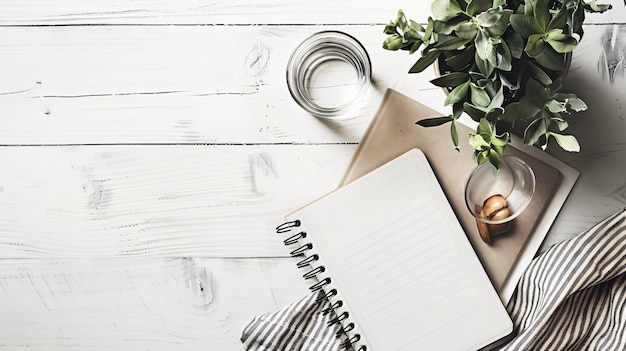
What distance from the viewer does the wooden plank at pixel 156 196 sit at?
84 centimetres

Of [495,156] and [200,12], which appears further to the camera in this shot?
[200,12]

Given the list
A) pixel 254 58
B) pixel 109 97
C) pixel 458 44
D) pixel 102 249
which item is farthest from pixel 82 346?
pixel 458 44

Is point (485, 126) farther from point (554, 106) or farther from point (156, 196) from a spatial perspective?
point (156, 196)

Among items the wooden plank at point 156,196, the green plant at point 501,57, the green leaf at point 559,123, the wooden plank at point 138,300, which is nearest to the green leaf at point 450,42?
the green plant at point 501,57

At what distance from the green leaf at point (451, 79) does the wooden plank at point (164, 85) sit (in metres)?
0.15

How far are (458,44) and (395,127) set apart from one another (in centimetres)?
20

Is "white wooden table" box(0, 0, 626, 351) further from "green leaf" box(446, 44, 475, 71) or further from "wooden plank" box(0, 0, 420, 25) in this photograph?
"green leaf" box(446, 44, 475, 71)

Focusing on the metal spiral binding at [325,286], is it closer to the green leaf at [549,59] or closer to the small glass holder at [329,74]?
the small glass holder at [329,74]

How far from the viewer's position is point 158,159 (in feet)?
2.79

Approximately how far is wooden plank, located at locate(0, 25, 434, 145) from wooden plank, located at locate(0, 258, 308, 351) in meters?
0.15

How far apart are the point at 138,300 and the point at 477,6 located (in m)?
0.52

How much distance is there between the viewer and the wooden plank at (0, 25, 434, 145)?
834 millimetres

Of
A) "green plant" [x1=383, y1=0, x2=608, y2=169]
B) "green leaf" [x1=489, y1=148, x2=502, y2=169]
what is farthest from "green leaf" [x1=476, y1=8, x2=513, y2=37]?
"green leaf" [x1=489, y1=148, x2=502, y2=169]

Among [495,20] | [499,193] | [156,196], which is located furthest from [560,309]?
[156,196]
